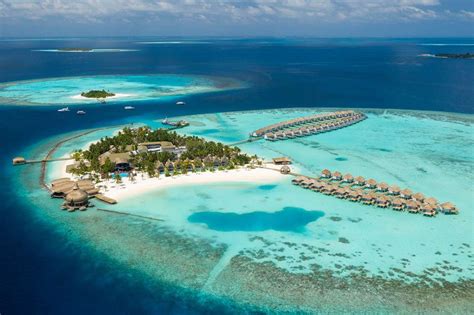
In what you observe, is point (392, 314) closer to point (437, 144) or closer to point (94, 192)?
point (94, 192)

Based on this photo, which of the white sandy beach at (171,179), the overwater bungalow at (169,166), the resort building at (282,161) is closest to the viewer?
the white sandy beach at (171,179)

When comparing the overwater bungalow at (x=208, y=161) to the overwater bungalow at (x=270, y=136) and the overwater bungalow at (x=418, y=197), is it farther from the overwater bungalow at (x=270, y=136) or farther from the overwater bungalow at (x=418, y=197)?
the overwater bungalow at (x=418, y=197)

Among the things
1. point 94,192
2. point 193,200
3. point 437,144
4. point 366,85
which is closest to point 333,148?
point 437,144

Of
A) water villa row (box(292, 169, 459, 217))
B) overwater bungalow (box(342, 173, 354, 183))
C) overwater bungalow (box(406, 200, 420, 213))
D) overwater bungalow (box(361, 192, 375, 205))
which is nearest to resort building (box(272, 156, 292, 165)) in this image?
water villa row (box(292, 169, 459, 217))

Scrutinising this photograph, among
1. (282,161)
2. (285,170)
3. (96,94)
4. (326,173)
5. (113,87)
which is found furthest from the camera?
(113,87)

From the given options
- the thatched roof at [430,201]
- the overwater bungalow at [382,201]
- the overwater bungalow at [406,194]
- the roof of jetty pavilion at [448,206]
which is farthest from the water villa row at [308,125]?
the roof of jetty pavilion at [448,206]

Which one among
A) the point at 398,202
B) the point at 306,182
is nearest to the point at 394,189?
the point at 398,202

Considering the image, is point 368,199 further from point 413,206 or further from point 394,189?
point 413,206

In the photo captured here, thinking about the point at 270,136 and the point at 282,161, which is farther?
the point at 270,136
